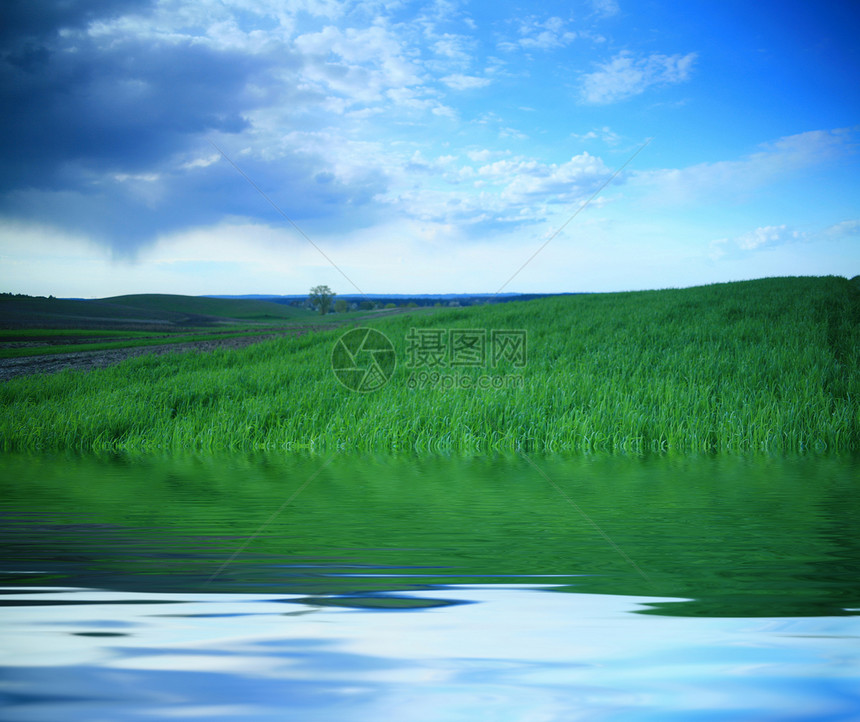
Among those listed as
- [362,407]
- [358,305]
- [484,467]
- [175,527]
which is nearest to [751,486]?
[484,467]

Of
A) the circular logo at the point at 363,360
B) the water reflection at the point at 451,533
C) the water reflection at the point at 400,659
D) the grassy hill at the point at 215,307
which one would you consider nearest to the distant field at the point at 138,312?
the grassy hill at the point at 215,307

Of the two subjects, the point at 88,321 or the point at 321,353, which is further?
the point at 88,321

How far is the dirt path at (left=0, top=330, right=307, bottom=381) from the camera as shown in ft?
29.3

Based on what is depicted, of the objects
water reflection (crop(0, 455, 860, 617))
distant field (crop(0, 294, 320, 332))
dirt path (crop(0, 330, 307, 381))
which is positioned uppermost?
distant field (crop(0, 294, 320, 332))

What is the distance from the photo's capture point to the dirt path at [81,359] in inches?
352

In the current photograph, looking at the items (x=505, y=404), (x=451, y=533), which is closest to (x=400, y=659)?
(x=451, y=533)

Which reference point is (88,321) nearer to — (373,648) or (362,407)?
(362,407)

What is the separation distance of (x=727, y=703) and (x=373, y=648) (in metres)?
0.92

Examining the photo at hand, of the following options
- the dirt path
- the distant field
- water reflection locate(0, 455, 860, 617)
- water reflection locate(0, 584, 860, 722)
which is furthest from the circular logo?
the distant field

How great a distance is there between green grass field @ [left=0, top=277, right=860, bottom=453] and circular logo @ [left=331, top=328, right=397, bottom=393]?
0.90ft

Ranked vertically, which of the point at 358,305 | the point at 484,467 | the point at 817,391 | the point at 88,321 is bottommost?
the point at 484,467

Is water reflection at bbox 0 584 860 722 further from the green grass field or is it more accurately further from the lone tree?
the lone tree

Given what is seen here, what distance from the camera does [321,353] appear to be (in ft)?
33.9

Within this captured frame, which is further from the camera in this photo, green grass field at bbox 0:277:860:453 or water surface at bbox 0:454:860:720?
green grass field at bbox 0:277:860:453
